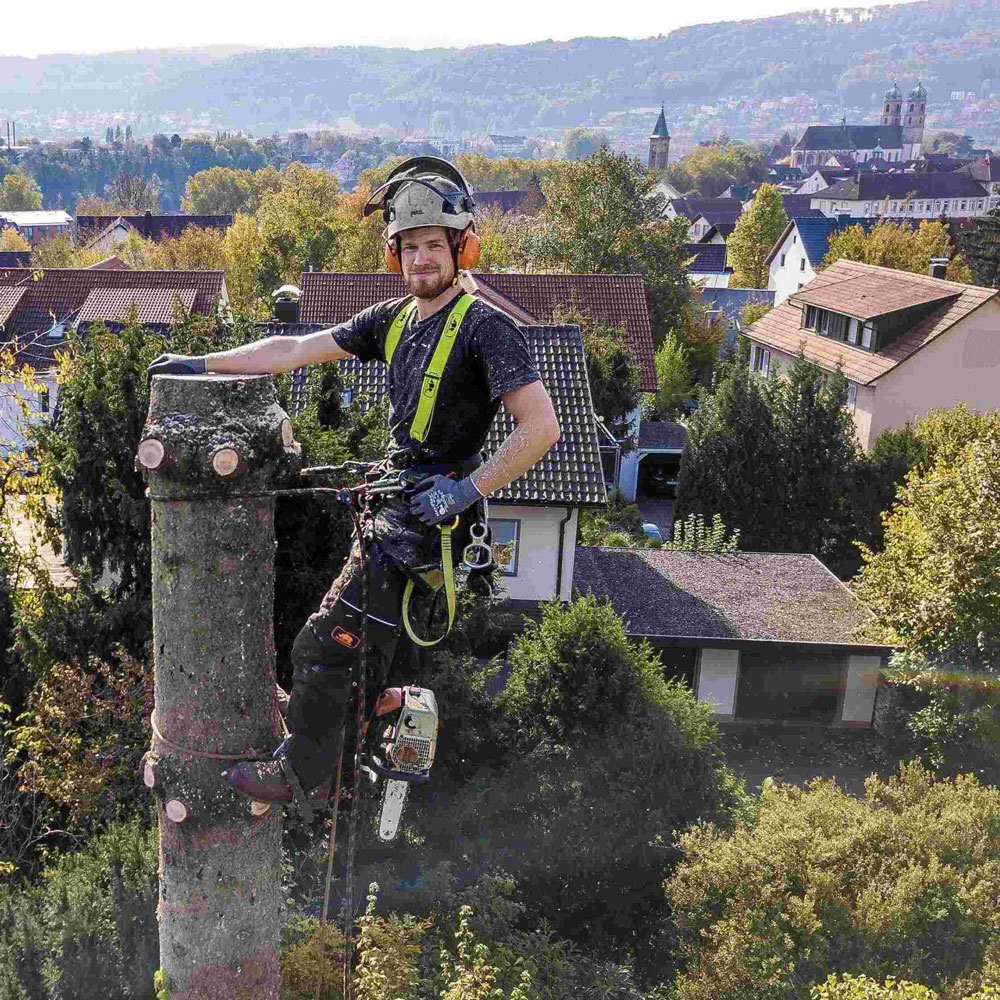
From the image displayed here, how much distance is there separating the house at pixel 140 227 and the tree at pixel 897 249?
50763 mm

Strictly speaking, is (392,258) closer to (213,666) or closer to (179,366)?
(179,366)

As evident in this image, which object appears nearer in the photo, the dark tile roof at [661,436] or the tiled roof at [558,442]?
the tiled roof at [558,442]

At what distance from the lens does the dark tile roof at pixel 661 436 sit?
137 feet

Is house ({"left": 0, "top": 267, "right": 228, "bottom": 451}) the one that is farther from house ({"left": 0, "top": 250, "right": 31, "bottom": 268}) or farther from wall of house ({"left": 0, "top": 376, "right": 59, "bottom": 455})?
house ({"left": 0, "top": 250, "right": 31, "bottom": 268})

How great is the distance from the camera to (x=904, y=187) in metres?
131

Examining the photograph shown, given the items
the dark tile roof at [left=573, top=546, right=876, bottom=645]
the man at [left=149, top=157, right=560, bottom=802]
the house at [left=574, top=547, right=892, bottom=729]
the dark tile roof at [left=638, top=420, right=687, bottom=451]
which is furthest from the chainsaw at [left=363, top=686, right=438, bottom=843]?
the dark tile roof at [left=638, top=420, right=687, bottom=451]

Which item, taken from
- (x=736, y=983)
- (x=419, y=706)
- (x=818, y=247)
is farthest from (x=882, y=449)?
(x=818, y=247)

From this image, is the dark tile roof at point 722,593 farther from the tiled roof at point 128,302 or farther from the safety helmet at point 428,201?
the tiled roof at point 128,302

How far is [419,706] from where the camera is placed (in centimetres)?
524

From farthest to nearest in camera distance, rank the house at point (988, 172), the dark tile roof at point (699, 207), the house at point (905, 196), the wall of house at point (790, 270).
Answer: the house at point (988, 172)
the dark tile roof at point (699, 207)
the house at point (905, 196)
the wall of house at point (790, 270)

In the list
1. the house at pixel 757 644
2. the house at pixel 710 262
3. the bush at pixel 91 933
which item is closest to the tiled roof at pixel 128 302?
the house at pixel 757 644

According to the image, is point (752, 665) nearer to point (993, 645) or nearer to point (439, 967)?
point (993, 645)

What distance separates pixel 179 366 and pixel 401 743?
1975 millimetres

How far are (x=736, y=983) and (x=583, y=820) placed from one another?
3411mm
